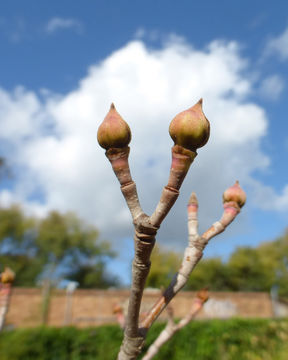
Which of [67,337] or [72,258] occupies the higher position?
[72,258]

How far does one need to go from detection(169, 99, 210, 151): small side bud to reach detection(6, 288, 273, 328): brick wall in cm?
1666

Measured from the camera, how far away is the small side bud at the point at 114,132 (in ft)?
2.93

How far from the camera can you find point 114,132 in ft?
2.93

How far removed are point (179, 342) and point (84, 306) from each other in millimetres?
9132

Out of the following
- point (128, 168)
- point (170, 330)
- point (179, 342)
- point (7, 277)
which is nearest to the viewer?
point (128, 168)

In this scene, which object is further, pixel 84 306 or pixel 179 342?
pixel 84 306

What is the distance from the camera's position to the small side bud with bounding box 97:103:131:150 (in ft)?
2.93

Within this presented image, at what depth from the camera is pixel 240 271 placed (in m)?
34.3

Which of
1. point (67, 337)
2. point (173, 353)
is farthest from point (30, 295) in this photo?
point (173, 353)

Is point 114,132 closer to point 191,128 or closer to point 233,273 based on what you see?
point 191,128

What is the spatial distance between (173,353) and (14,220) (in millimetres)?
30490

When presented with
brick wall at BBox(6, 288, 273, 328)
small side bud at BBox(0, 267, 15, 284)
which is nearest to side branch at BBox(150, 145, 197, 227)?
small side bud at BBox(0, 267, 15, 284)

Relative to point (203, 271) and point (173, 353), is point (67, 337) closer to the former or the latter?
point (173, 353)

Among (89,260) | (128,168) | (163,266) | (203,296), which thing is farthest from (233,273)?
(128,168)
